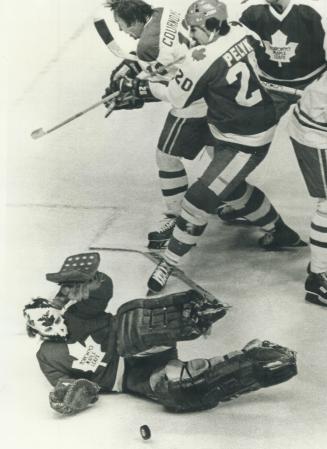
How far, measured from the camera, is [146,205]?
4.32m

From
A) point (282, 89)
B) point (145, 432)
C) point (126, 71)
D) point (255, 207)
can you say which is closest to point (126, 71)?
point (126, 71)

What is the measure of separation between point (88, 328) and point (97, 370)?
13 centimetres

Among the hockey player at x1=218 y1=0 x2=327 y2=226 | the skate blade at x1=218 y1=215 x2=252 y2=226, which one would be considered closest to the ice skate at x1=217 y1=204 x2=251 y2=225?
the skate blade at x1=218 y1=215 x2=252 y2=226

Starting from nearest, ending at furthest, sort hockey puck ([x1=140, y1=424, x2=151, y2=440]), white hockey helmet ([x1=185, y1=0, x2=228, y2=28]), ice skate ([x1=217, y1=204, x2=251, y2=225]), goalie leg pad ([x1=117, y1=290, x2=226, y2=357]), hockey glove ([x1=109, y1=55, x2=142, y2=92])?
hockey puck ([x1=140, y1=424, x2=151, y2=440]) < goalie leg pad ([x1=117, y1=290, x2=226, y2=357]) < white hockey helmet ([x1=185, y1=0, x2=228, y2=28]) < hockey glove ([x1=109, y1=55, x2=142, y2=92]) < ice skate ([x1=217, y1=204, x2=251, y2=225])

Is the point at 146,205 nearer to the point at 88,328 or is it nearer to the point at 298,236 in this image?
the point at 298,236

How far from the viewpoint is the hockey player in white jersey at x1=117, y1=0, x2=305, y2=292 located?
3400 mm

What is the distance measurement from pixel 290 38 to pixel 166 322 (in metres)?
1.27

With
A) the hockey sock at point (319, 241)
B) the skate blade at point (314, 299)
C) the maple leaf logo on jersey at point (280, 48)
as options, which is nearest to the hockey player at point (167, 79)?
the maple leaf logo on jersey at point (280, 48)

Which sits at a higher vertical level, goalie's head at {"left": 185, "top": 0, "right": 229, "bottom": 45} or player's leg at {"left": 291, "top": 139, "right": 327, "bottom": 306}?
goalie's head at {"left": 185, "top": 0, "right": 229, "bottom": 45}

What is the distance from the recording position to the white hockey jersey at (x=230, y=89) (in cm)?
341

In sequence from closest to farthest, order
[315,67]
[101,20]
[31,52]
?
1. [315,67]
2. [101,20]
3. [31,52]

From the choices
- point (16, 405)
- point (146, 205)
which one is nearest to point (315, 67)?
point (146, 205)

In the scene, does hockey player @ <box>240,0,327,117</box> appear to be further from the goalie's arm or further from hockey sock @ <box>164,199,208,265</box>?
the goalie's arm

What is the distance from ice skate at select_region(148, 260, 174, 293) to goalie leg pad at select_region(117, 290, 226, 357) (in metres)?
0.62
